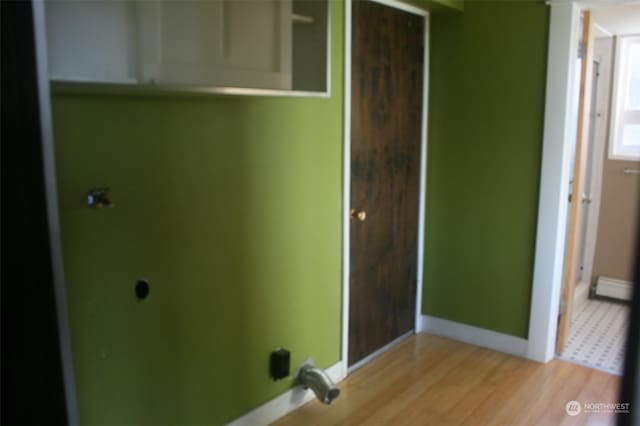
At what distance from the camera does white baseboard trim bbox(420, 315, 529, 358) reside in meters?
3.29

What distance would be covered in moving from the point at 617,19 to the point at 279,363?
2907mm

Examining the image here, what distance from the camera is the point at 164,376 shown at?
6.73ft

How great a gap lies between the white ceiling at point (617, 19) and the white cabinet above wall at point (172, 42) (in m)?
2.04

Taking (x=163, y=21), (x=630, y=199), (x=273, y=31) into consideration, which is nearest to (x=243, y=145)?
(x=273, y=31)

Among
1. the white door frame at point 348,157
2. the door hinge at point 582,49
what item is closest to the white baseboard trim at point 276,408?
the white door frame at point 348,157

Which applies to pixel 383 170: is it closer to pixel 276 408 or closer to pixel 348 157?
pixel 348 157

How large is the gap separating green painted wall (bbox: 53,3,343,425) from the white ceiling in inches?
64.1

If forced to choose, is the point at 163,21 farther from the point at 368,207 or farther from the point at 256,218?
the point at 368,207

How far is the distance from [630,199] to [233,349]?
10.7ft

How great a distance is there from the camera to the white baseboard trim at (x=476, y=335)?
10.8 feet

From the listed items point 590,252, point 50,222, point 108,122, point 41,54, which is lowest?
point 590,252

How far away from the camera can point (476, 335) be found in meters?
3.45

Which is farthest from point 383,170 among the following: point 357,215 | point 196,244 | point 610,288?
point 610,288

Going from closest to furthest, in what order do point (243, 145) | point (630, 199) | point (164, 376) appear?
point (164, 376) → point (243, 145) → point (630, 199)
